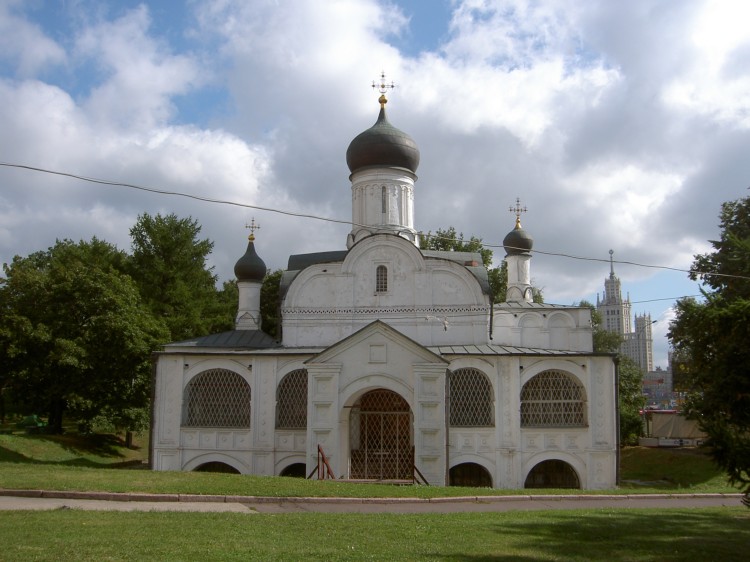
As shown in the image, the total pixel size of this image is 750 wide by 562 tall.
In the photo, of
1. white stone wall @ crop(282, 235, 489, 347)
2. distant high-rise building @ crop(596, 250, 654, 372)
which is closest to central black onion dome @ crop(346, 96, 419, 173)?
white stone wall @ crop(282, 235, 489, 347)

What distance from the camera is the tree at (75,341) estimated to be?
26609mm

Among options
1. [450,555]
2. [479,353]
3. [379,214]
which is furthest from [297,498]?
[379,214]

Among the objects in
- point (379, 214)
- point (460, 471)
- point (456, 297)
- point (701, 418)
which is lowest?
point (460, 471)

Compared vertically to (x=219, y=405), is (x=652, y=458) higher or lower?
lower

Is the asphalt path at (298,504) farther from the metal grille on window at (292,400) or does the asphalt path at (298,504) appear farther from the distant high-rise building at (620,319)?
the distant high-rise building at (620,319)

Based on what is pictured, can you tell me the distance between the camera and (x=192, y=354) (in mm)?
22531

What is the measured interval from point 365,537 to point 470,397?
1242cm

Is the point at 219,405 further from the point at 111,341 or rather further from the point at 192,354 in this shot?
the point at 111,341

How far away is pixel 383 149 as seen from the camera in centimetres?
2612

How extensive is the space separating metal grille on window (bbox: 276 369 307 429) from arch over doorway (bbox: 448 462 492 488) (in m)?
4.77

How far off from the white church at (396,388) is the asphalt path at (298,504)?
4.95 m

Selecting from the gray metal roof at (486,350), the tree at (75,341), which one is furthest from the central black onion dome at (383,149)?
the tree at (75,341)

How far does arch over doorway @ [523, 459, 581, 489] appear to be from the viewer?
878 inches

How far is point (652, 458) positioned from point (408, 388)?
14451mm
